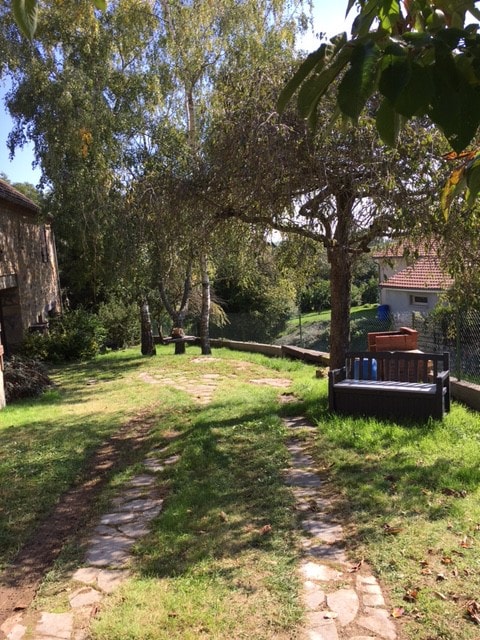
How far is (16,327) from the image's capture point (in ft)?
54.6

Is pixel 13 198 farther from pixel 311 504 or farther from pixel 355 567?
pixel 355 567

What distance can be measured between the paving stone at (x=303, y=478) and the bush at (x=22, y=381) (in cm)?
695

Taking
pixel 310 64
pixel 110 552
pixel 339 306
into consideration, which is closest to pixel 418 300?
pixel 339 306

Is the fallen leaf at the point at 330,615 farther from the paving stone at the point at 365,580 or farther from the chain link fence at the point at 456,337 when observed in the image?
the chain link fence at the point at 456,337

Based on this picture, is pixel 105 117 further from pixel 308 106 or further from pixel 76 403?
pixel 308 106

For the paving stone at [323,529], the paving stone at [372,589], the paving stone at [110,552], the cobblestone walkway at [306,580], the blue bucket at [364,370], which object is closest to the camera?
the cobblestone walkway at [306,580]

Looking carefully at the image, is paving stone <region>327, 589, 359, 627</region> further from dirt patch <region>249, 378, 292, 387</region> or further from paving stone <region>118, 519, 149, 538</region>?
dirt patch <region>249, 378, 292, 387</region>

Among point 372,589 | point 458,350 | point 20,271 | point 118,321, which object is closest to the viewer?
point 372,589

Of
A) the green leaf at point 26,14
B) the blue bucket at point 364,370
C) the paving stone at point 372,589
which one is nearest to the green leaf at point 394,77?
the green leaf at point 26,14

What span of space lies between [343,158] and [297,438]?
3386 mm

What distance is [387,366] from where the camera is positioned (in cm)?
784

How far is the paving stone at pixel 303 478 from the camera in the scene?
5125 mm

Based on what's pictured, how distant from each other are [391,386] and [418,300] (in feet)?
65.1

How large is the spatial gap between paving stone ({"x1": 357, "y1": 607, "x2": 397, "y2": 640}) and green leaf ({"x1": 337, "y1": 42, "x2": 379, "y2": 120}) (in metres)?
2.70
